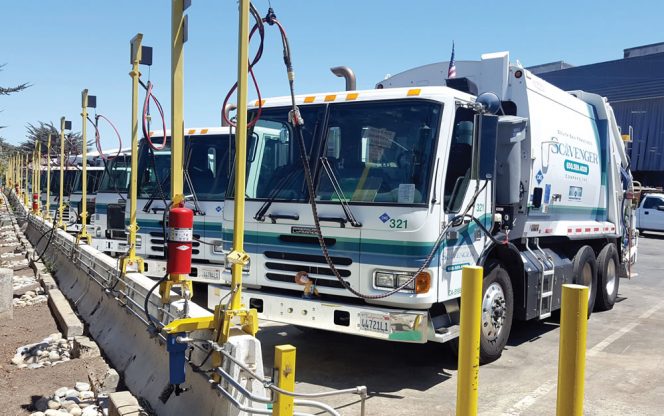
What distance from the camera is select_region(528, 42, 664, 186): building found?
33.9 m

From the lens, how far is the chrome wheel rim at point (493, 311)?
6109 mm

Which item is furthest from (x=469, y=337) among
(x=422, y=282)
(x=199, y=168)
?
(x=199, y=168)

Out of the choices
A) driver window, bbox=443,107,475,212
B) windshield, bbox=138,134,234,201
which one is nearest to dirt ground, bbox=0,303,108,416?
windshield, bbox=138,134,234,201

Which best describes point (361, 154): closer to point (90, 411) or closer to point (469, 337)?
point (469, 337)

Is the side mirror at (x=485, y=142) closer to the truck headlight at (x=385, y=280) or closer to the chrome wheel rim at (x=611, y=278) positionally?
the truck headlight at (x=385, y=280)

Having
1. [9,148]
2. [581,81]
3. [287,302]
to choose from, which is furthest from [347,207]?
[9,148]

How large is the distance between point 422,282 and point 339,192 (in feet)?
3.79

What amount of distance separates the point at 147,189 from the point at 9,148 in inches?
1741

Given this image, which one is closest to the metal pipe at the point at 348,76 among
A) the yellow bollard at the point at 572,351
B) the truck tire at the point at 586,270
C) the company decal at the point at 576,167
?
the company decal at the point at 576,167

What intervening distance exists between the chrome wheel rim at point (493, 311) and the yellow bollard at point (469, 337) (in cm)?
288

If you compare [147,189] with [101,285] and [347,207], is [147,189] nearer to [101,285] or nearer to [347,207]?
[101,285]

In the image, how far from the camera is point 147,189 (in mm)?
10281

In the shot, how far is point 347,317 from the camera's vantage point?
554 centimetres

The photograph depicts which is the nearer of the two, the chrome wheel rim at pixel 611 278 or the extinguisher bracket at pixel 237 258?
the extinguisher bracket at pixel 237 258
